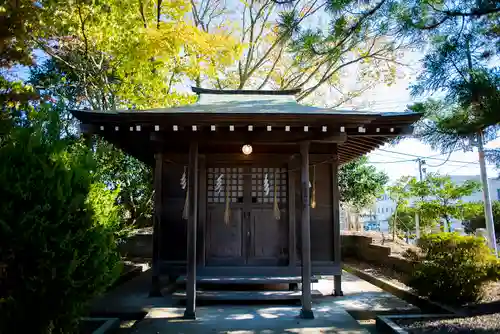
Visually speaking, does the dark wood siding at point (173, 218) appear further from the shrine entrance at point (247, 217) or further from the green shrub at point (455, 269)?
the green shrub at point (455, 269)

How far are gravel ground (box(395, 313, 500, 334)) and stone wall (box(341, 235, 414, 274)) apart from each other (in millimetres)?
3188

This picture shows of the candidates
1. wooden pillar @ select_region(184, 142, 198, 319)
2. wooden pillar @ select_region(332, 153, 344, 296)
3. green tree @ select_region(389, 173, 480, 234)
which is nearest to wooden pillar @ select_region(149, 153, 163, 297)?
wooden pillar @ select_region(184, 142, 198, 319)

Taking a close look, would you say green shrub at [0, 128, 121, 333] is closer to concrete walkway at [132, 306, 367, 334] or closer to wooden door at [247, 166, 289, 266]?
concrete walkway at [132, 306, 367, 334]

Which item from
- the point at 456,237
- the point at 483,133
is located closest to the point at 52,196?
the point at 483,133

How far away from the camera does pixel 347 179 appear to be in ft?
46.9

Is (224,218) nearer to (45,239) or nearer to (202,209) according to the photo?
(202,209)

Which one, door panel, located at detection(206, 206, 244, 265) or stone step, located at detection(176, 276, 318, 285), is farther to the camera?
door panel, located at detection(206, 206, 244, 265)

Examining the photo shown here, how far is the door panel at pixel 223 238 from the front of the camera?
22.6 feet

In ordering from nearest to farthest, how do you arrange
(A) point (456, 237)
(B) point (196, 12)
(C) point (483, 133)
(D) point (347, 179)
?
(C) point (483, 133) → (A) point (456, 237) → (D) point (347, 179) → (B) point (196, 12)

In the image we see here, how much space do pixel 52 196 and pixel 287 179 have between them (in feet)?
14.7

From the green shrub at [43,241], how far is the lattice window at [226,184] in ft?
10.8

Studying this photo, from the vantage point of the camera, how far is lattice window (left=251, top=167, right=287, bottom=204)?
7.04m

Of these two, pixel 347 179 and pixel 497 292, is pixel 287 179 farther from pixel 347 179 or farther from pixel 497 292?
pixel 347 179

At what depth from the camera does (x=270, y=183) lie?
7.06 m
